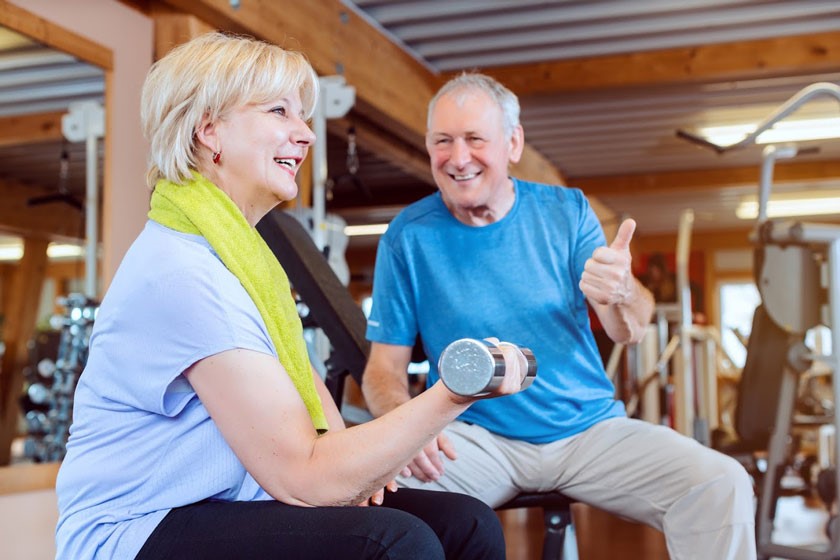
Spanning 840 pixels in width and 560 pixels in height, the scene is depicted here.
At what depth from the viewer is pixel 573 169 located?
9.62m

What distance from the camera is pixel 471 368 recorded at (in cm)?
107

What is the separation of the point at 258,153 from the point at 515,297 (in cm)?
81

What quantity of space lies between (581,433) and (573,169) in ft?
26.0

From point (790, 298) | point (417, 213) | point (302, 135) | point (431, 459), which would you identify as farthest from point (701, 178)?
point (302, 135)

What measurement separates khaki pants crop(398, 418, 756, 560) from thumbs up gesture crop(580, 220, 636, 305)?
304mm

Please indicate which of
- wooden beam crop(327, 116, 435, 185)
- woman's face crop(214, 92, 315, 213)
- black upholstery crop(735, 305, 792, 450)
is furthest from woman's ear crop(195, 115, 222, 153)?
wooden beam crop(327, 116, 435, 185)

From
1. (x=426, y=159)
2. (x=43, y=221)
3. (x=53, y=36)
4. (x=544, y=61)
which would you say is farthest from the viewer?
(x=426, y=159)

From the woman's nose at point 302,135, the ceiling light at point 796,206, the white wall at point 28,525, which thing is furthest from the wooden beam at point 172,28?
the ceiling light at point 796,206

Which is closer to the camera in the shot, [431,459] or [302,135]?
[302,135]

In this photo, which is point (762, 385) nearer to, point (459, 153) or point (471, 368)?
point (459, 153)

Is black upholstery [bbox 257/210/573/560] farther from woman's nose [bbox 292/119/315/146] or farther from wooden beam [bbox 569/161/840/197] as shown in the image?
wooden beam [bbox 569/161/840/197]

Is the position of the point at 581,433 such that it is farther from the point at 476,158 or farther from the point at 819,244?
the point at 819,244

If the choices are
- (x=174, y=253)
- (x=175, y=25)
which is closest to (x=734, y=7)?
(x=175, y=25)

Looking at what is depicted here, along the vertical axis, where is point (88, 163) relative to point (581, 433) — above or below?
above
